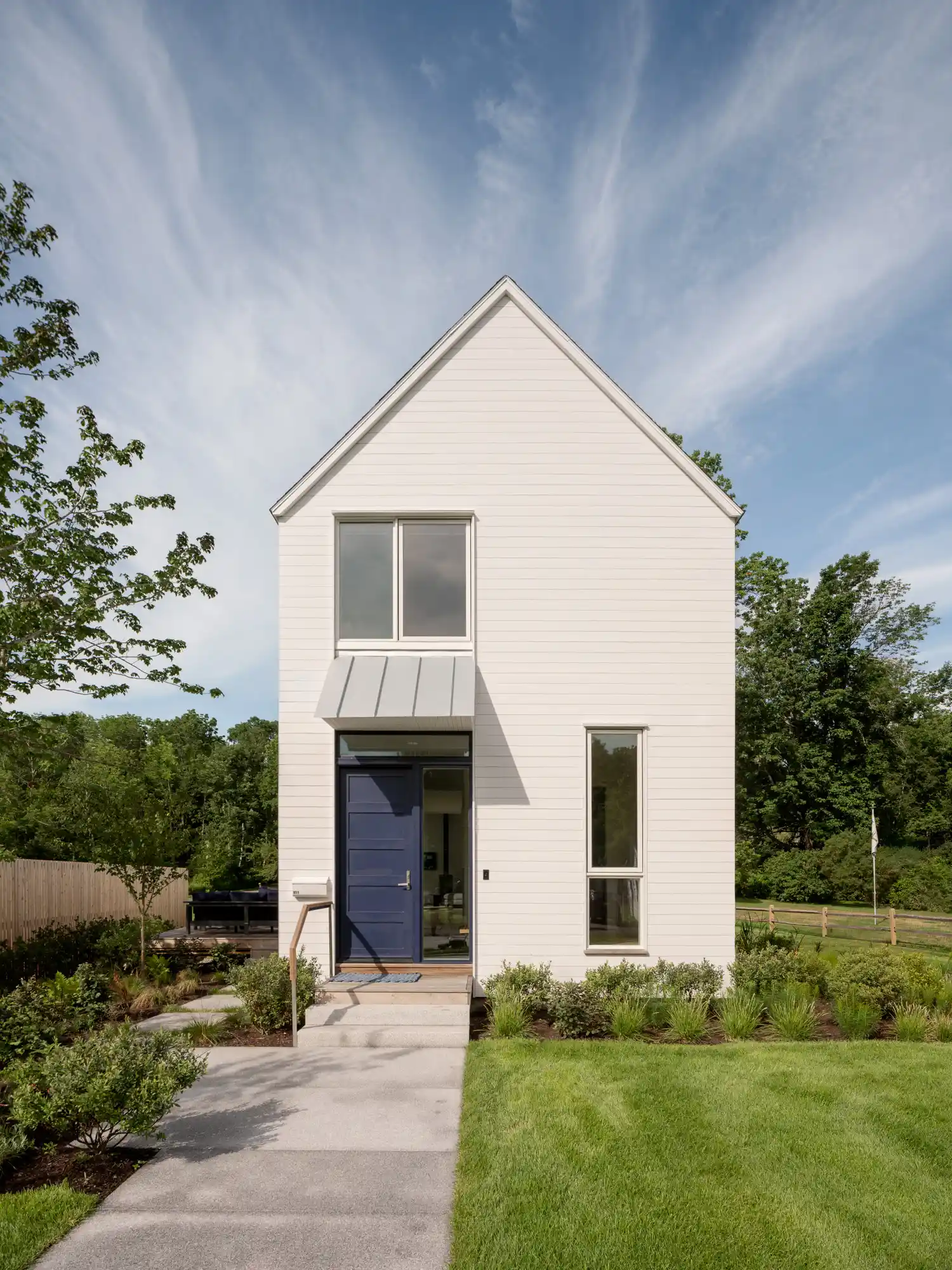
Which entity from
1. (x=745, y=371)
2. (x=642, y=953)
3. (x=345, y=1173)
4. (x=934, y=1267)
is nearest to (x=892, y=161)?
(x=745, y=371)

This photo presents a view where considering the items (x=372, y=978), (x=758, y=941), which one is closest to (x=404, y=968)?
(x=372, y=978)

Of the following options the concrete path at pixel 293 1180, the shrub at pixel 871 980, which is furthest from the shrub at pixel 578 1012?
the shrub at pixel 871 980

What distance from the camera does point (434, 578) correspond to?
401 inches

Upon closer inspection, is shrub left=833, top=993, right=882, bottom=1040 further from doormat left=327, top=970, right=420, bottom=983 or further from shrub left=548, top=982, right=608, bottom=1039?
doormat left=327, top=970, right=420, bottom=983

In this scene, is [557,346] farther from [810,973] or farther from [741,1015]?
[810,973]

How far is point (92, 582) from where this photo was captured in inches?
453

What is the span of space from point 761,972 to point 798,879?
2585cm

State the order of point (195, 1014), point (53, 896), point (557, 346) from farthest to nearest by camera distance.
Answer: point (53, 896) → point (557, 346) → point (195, 1014)

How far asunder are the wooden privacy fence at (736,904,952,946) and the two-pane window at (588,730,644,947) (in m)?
10.5

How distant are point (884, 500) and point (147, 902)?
73.6 feet

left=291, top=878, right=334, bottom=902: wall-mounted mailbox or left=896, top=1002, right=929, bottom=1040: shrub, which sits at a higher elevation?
left=291, top=878, right=334, bottom=902: wall-mounted mailbox

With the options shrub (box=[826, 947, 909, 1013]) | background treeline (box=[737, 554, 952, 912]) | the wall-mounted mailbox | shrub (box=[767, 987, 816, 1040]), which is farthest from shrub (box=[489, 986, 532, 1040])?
background treeline (box=[737, 554, 952, 912])

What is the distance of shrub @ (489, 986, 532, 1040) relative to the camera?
8258 millimetres

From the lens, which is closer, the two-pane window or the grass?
the grass
